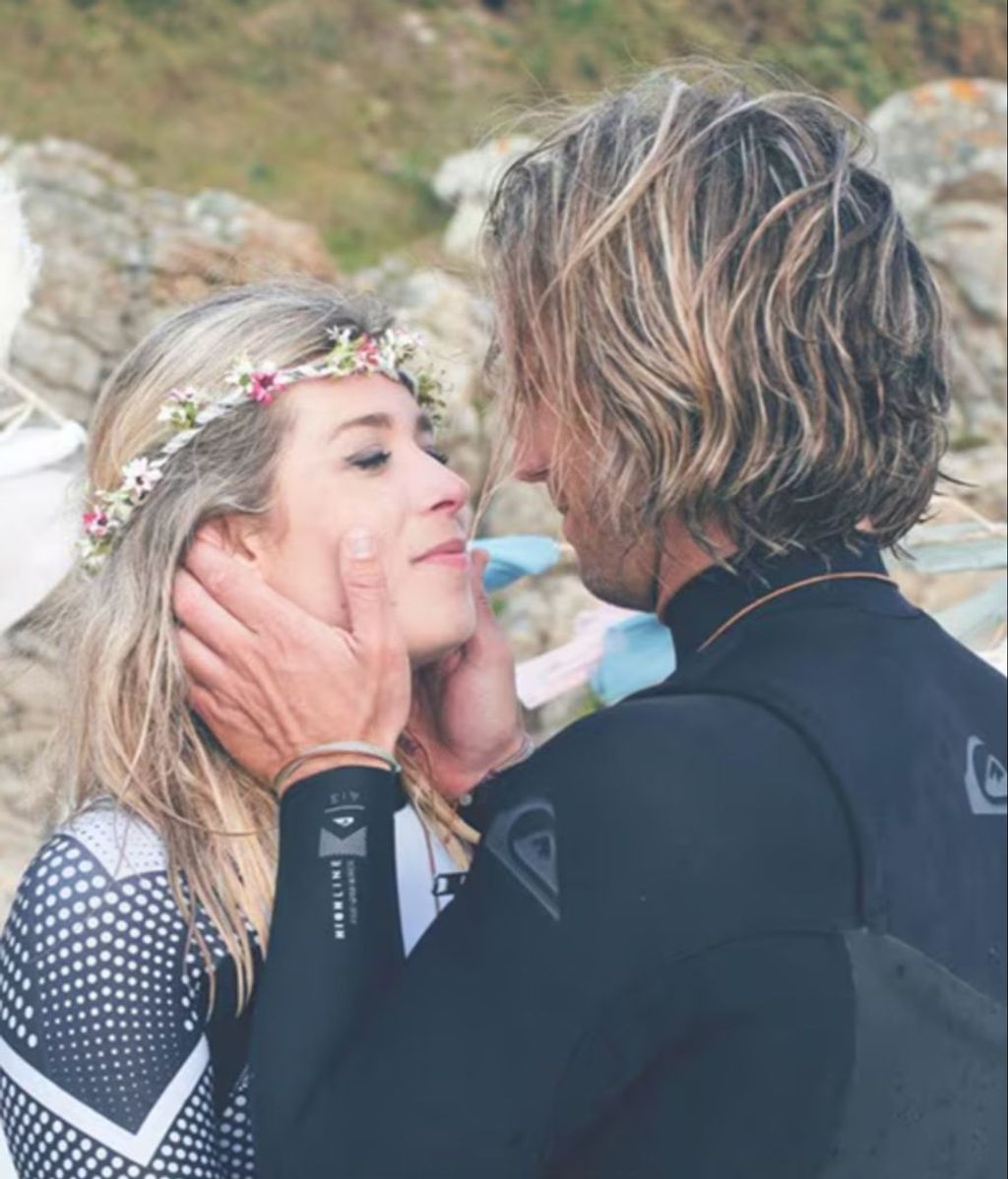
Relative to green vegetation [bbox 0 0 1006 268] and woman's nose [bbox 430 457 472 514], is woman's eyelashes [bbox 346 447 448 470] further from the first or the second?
green vegetation [bbox 0 0 1006 268]

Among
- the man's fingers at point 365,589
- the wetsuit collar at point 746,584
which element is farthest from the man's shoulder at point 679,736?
the man's fingers at point 365,589

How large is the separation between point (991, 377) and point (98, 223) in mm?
3756

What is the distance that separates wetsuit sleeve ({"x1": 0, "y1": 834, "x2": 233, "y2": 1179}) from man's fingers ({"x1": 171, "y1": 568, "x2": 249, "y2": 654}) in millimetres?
295

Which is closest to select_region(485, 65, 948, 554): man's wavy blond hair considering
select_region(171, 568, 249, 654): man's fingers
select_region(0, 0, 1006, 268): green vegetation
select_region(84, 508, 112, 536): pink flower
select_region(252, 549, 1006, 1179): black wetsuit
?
select_region(252, 549, 1006, 1179): black wetsuit

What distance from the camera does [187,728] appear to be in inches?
101

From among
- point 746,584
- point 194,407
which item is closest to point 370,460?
point 194,407

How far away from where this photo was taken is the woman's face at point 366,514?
8.39 feet

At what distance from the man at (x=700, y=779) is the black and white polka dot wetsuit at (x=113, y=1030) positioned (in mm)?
263

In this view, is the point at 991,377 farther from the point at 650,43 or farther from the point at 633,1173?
the point at 633,1173

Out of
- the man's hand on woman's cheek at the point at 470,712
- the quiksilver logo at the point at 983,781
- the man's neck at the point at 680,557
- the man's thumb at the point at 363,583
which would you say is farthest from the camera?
the man's hand on woman's cheek at the point at 470,712

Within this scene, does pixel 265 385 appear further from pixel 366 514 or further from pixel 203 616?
pixel 203 616

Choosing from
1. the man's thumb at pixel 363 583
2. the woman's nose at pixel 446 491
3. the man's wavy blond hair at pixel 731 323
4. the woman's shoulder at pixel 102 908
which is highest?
the man's wavy blond hair at pixel 731 323

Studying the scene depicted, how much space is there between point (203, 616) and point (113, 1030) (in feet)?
1.63

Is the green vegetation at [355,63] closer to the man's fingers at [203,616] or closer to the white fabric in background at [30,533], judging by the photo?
the white fabric in background at [30,533]
